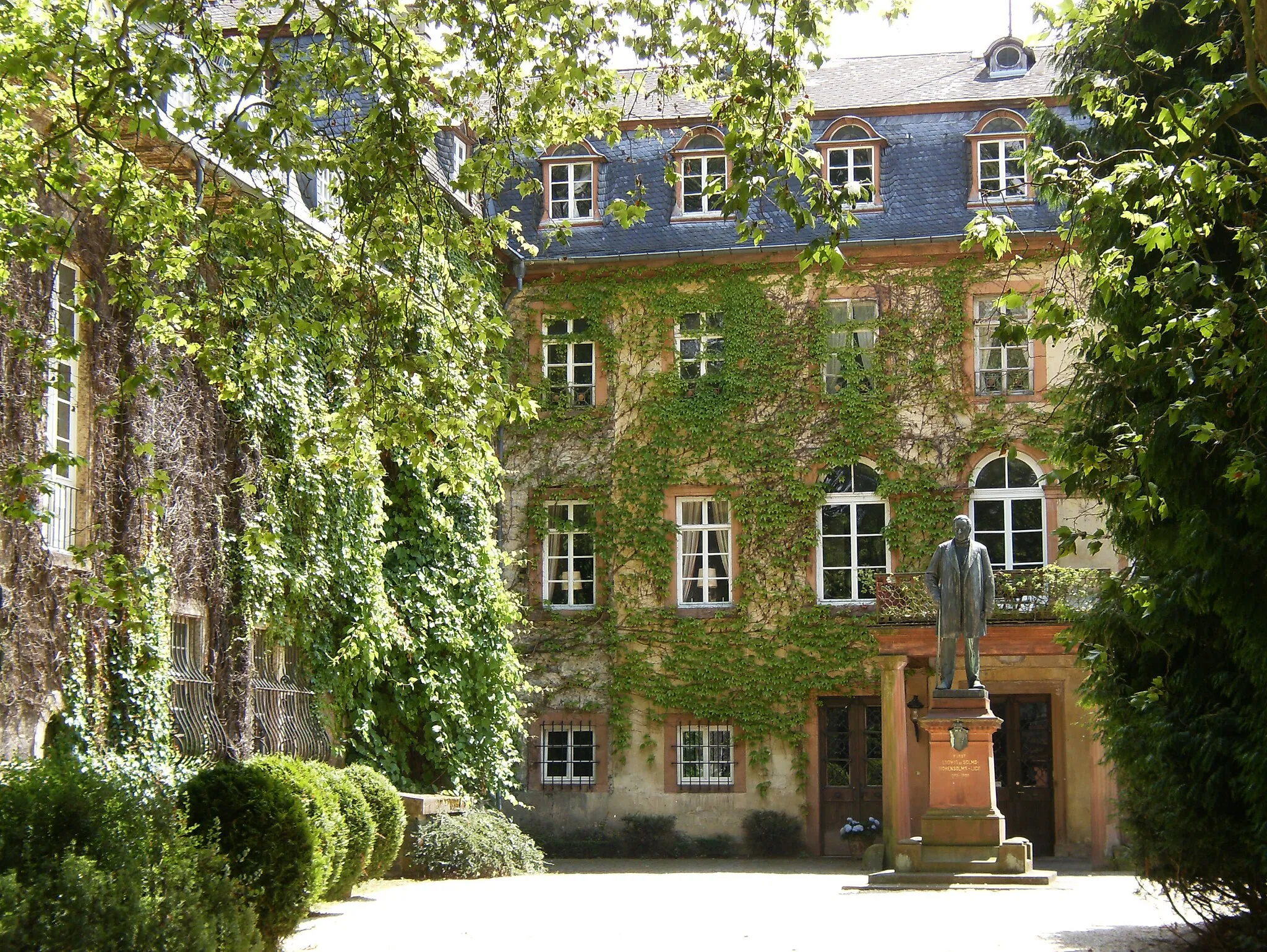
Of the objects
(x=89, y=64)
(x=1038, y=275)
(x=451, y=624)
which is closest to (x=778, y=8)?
(x=89, y=64)

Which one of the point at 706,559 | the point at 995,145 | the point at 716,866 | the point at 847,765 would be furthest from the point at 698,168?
the point at 716,866

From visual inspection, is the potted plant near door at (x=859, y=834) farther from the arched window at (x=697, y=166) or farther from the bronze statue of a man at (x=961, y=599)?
the arched window at (x=697, y=166)

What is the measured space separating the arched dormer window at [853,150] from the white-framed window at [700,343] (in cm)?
309

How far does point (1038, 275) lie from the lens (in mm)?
24469

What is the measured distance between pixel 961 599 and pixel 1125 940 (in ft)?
21.6

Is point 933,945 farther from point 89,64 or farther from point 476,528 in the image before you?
point 476,528

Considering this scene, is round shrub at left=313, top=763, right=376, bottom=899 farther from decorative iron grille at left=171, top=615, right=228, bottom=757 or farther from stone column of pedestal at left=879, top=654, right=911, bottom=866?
stone column of pedestal at left=879, top=654, right=911, bottom=866

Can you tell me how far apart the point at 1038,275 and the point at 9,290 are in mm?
16336

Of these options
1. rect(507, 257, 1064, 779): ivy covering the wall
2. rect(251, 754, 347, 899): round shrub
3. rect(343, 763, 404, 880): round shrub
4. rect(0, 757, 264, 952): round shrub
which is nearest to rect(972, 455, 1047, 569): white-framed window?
rect(507, 257, 1064, 779): ivy covering the wall

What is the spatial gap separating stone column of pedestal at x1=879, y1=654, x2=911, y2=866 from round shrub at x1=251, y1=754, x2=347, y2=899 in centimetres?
1013

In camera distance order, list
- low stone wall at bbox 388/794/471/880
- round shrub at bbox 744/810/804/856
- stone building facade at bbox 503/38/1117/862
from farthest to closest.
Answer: stone building facade at bbox 503/38/1117/862 → round shrub at bbox 744/810/804/856 → low stone wall at bbox 388/794/471/880

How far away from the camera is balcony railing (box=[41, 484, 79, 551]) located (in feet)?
44.1

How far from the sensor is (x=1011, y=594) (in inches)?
850

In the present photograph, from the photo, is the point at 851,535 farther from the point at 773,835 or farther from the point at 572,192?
the point at 572,192
